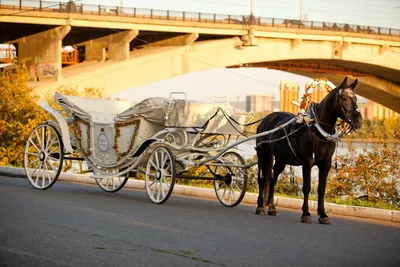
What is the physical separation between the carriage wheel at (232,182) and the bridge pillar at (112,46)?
34.7 m

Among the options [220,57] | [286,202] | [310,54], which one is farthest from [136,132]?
[310,54]

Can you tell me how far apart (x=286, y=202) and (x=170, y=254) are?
689 centimetres

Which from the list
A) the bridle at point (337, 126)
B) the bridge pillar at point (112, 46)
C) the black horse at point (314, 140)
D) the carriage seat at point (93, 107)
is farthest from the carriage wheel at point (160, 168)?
the bridge pillar at point (112, 46)

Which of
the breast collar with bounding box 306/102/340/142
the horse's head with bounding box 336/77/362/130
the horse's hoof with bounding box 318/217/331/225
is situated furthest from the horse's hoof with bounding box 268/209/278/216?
the horse's head with bounding box 336/77/362/130

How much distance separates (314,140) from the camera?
475 inches

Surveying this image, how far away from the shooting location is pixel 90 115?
16.0 meters

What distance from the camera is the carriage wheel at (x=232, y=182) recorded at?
14.0m

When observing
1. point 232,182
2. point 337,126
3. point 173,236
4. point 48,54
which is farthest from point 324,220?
point 48,54

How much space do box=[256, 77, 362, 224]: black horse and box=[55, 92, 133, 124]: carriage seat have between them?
4.04m

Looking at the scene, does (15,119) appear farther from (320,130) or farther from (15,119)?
(320,130)

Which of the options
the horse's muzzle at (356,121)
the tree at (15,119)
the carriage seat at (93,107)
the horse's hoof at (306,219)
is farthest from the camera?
the tree at (15,119)

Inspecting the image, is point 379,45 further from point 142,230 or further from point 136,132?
point 142,230

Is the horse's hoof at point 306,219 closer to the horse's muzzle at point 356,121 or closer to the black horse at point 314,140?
the black horse at point 314,140

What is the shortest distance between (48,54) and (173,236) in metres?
37.9
